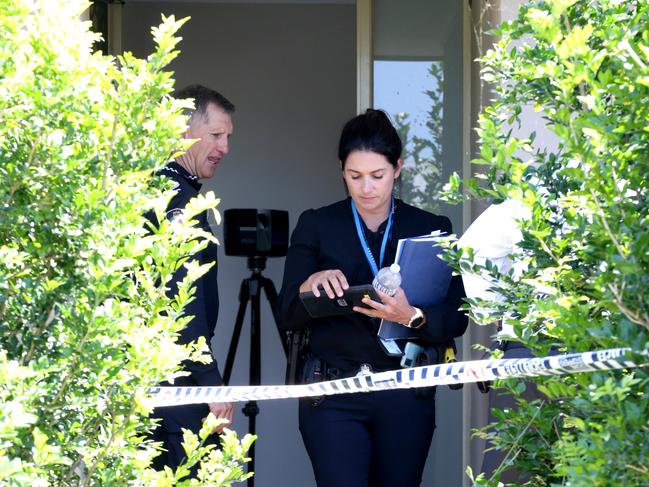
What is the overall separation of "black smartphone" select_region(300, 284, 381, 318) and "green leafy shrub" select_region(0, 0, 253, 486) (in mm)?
1406

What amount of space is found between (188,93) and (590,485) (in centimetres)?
258

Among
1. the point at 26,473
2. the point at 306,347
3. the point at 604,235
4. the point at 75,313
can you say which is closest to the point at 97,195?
the point at 75,313

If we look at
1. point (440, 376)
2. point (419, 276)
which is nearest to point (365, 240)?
point (419, 276)

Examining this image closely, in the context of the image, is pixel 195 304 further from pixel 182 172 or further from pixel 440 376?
pixel 440 376

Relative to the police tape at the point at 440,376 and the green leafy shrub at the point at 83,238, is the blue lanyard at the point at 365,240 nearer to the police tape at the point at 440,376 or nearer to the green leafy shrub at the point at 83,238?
the police tape at the point at 440,376

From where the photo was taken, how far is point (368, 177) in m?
3.75

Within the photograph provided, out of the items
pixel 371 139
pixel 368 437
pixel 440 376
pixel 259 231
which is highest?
pixel 371 139

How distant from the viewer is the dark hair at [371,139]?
377 cm

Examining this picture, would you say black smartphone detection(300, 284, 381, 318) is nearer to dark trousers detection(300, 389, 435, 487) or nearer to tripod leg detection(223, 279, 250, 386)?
dark trousers detection(300, 389, 435, 487)

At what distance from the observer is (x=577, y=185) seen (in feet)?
7.40

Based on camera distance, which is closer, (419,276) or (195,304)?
(195,304)

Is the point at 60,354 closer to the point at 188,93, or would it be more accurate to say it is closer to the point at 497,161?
the point at 497,161

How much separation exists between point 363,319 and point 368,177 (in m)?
0.48

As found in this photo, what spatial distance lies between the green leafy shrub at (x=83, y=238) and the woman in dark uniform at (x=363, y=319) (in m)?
1.46
